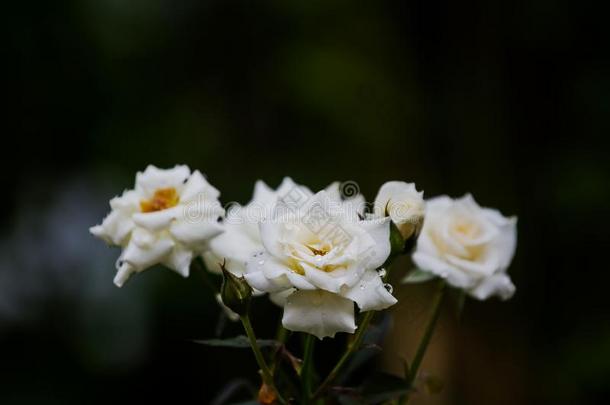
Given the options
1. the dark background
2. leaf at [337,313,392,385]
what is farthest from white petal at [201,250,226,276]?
the dark background

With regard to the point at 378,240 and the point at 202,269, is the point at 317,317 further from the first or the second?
the point at 202,269

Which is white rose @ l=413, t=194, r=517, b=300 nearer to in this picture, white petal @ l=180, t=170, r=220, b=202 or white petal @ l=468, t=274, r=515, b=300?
white petal @ l=468, t=274, r=515, b=300

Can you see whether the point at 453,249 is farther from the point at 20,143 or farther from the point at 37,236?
the point at 20,143

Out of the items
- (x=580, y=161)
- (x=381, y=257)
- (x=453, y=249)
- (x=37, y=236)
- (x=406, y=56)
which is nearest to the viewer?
(x=381, y=257)

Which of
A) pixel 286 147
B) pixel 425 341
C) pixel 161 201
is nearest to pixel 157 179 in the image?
pixel 161 201

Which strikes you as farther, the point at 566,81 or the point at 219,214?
the point at 566,81

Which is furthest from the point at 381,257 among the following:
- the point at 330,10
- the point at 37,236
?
the point at 330,10
